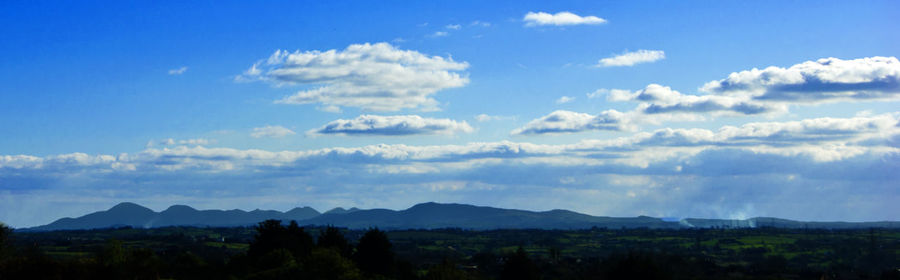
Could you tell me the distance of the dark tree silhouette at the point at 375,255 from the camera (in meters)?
131

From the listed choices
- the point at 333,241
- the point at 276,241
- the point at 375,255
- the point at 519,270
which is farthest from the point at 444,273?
the point at 276,241

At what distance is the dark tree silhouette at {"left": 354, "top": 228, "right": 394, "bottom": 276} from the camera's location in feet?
429

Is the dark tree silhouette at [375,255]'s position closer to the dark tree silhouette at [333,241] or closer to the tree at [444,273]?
the dark tree silhouette at [333,241]

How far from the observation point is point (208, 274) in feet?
422

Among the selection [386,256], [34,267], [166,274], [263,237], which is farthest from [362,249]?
[34,267]

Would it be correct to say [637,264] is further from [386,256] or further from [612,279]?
[386,256]

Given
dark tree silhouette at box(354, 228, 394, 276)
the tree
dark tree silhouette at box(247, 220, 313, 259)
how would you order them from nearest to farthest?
1. the tree
2. dark tree silhouette at box(354, 228, 394, 276)
3. dark tree silhouette at box(247, 220, 313, 259)

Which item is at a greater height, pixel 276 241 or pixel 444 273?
pixel 276 241

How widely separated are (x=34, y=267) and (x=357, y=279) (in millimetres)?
35517

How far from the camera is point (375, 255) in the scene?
13200cm

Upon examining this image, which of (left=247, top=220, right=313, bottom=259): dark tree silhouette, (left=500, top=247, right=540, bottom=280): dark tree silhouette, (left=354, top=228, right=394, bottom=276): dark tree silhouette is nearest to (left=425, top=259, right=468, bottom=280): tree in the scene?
(left=500, top=247, right=540, bottom=280): dark tree silhouette

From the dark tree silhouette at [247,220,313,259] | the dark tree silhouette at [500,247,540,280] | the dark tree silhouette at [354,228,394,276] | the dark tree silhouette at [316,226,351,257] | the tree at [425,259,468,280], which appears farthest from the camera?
the dark tree silhouette at [316,226,351,257]

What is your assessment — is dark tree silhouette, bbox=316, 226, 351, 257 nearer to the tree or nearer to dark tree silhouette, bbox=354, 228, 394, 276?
dark tree silhouette, bbox=354, 228, 394, 276

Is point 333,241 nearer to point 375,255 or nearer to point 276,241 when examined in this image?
A: point 276,241
